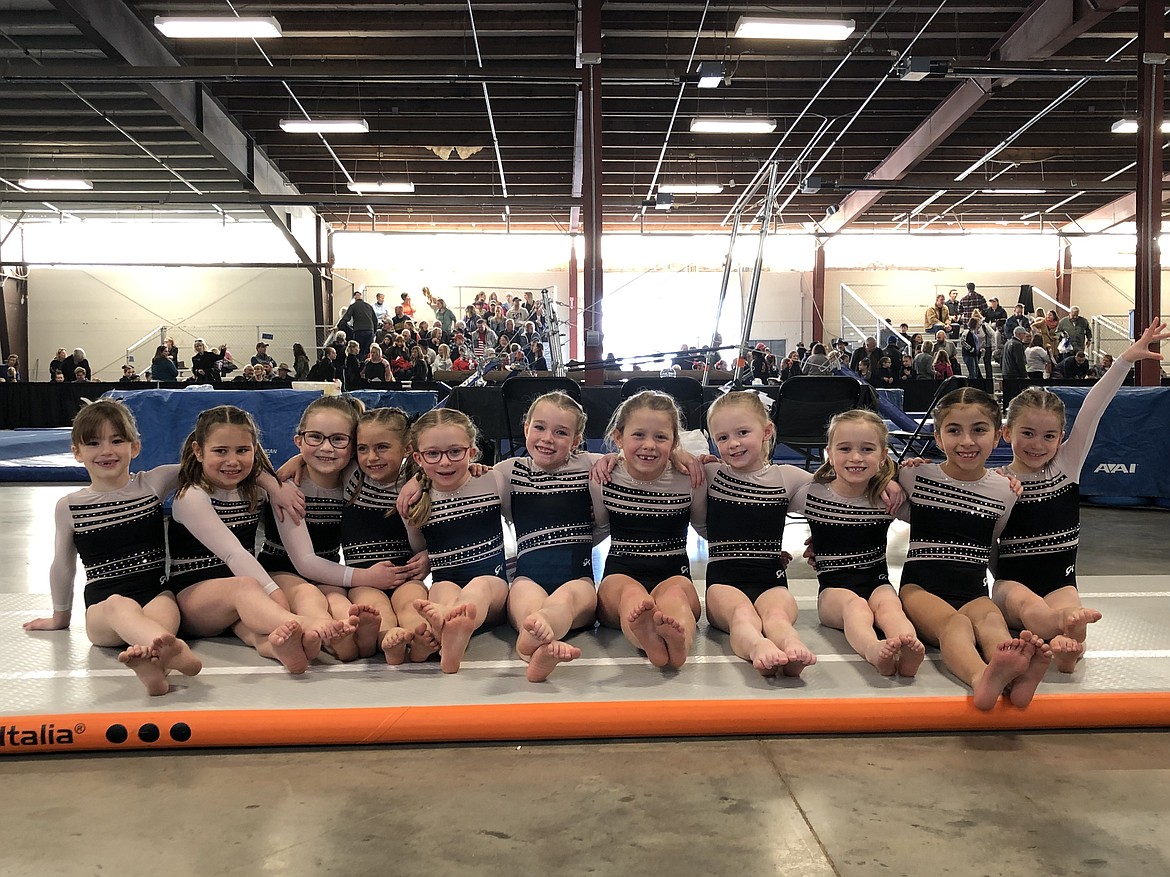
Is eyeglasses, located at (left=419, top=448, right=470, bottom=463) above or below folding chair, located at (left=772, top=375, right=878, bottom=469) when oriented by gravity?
below

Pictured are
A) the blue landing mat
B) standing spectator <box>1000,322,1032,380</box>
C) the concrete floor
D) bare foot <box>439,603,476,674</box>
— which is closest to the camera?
the concrete floor

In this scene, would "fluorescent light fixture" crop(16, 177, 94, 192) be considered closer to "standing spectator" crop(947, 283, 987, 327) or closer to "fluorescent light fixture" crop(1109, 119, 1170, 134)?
"standing spectator" crop(947, 283, 987, 327)

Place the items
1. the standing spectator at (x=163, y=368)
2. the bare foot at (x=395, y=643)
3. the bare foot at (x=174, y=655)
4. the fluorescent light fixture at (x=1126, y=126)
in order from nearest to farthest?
the bare foot at (x=174, y=655) < the bare foot at (x=395, y=643) < the fluorescent light fixture at (x=1126, y=126) < the standing spectator at (x=163, y=368)

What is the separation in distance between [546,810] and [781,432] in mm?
4423

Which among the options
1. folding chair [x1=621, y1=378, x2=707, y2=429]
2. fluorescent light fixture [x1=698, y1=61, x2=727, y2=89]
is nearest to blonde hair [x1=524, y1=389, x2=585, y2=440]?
folding chair [x1=621, y1=378, x2=707, y2=429]

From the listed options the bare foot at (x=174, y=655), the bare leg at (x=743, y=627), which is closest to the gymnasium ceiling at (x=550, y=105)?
the bare leg at (x=743, y=627)

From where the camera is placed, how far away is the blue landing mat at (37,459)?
7461 millimetres

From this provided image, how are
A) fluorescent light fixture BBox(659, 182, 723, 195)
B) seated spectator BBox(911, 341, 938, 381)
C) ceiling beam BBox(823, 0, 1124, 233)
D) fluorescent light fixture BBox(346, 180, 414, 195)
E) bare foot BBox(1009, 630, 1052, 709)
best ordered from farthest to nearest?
1. fluorescent light fixture BBox(659, 182, 723, 195)
2. fluorescent light fixture BBox(346, 180, 414, 195)
3. seated spectator BBox(911, 341, 938, 381)
4. ceiling beam BBox(823, 0, 1124, 233)
5. bare foot BBox(1009, 630, 1052, 709)

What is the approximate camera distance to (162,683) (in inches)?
79.7

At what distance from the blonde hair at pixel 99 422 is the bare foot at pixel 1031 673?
2.26m

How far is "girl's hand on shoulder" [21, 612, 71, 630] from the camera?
260 centimetres

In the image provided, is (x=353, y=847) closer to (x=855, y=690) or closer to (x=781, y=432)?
(x=855, y=690)

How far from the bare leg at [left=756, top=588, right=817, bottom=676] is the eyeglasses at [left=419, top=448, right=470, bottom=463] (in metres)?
0.93

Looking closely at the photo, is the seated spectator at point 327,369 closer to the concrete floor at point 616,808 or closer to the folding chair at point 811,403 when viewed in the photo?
the folding chair at point 811,403
